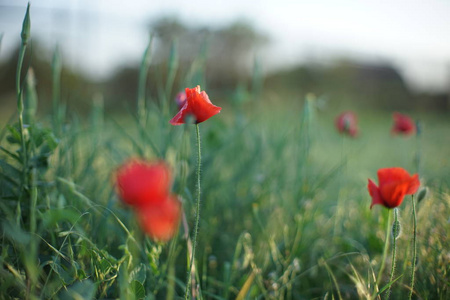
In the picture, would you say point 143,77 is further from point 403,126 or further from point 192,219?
point 403,126

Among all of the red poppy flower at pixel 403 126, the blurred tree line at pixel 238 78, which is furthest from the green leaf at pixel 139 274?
the blurred tree line at pixel 238 78

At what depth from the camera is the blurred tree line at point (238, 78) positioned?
185 inches

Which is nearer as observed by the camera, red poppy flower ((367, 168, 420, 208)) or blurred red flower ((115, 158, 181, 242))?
blurred red flower ((115, 158, 181, 242))

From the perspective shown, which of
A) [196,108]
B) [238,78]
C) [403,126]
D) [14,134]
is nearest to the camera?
[196,108]

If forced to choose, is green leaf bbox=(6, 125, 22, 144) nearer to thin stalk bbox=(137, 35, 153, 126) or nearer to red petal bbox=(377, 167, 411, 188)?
thin stalk bbox=(137, 35, 153, 126)

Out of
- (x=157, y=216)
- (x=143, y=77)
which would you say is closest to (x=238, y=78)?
(x=143, y=77)

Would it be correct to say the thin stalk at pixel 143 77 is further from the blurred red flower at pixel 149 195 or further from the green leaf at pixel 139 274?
the blurred red flower at pixel 149 195

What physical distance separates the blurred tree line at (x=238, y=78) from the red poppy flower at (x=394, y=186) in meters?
2.45

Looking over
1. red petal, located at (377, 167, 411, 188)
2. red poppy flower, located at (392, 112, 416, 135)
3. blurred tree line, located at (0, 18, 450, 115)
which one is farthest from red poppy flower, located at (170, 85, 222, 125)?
blurred tree line, located at (0, 18, 450, 115)

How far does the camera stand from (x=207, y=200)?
1.21m

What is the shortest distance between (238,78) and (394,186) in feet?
20.0

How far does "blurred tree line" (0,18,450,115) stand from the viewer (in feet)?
15.4

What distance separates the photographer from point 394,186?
734 millimetres

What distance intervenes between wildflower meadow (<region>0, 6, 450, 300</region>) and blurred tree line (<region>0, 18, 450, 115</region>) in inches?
74.0
